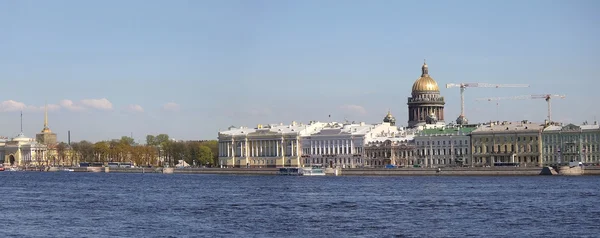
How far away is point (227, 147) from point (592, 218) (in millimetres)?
79582

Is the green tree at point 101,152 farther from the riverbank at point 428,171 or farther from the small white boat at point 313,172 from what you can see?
the small white boat at point 313,172

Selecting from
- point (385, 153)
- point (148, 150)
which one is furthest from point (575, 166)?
point (148, 150)

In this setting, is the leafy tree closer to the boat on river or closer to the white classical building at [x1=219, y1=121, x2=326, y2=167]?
the white classical building at [x1=219, y1=121, x2=326, y2=167]

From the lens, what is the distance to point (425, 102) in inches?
4323

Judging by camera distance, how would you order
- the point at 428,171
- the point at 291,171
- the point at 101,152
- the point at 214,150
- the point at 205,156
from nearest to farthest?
the point at 428,171 → the point at 291,171 → the point at 205,156 → the point at 214,150 → the point at 101,152

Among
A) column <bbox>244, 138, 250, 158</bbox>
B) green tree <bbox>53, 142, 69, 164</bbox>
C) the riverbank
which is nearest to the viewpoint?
the riverbank

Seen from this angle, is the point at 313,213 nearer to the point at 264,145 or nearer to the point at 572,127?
the point at 572,127

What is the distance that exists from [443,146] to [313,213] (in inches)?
2128

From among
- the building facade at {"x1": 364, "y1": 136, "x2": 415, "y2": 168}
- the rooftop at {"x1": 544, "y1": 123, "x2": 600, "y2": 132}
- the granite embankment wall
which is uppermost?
the rooftop at {"x1": 544, "y1": 123, "x2": 600, "y2": 132}

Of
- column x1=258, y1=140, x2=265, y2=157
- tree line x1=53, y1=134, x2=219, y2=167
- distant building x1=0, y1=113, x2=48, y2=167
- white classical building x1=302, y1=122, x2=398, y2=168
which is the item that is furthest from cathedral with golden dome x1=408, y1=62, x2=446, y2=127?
distant building x1=0, y1=113, x2=48, y2=167

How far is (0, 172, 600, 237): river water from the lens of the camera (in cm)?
3278

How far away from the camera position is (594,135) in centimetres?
8156

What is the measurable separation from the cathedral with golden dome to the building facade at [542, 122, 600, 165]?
25.8 m

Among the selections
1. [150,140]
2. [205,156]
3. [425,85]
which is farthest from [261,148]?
[150,140]
